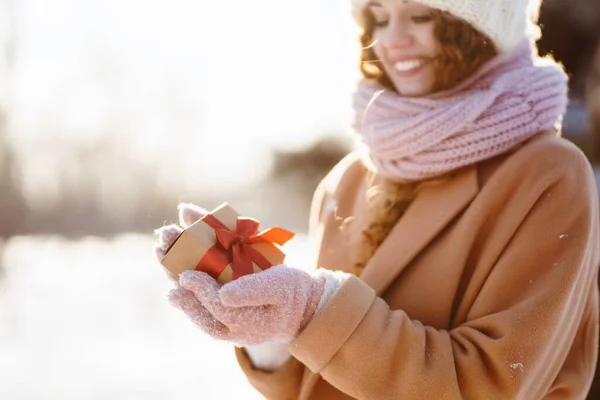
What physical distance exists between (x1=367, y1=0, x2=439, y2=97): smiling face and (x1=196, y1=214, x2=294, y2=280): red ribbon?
1.56 ft

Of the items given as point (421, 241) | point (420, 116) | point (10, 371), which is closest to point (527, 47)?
point (420, 116)

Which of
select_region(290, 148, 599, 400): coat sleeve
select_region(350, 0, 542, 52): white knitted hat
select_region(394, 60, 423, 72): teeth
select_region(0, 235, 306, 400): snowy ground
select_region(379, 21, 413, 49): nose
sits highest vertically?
select_region(350, 0, 542, 52): white knitted hat

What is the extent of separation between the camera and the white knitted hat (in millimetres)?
1555

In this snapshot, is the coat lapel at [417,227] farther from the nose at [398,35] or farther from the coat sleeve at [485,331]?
the nose at [398,35]

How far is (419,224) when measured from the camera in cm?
161

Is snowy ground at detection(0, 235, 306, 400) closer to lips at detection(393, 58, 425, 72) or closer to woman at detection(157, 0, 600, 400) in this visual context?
woman at detection(157, 0, 600, 400)

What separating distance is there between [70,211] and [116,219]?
2.17 ft

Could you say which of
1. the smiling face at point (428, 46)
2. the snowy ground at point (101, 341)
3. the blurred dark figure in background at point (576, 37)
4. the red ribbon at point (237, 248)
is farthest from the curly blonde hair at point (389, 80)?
the blurred dark figure in background at point (576, 37)

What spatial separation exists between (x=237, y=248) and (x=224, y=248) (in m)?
0.03

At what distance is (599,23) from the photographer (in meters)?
5.79

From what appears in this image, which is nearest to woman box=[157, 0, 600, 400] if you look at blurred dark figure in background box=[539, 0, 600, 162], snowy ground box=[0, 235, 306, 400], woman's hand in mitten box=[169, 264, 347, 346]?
woman's hand in mitten box=[169, 264, 347, 346]

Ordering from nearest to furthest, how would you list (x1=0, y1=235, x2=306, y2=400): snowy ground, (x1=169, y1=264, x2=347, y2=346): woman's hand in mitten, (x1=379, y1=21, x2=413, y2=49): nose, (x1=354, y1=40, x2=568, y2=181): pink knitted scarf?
(x1=169, y1=264, x2=347, y2=346): woman's hand in mitten
(x1=354, y1=40, x2=568, y2=181): pink knitted scarf
(x1=379, y1=21, x2=413, y2=49): nose
(x1=0, y1=235, x2=306, y2=400): snowy ground

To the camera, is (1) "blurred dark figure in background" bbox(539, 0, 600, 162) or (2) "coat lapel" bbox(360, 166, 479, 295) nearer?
(2) "coat lapel" bbox(360, 166, 479, 295)

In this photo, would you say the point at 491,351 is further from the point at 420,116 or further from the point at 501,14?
the point at 501,14
